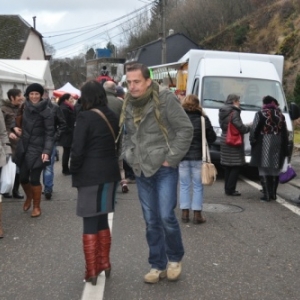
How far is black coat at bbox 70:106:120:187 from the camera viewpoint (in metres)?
4.25

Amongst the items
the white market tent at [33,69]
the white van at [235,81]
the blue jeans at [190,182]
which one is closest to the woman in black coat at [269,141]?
the blue jeans at [190,182]

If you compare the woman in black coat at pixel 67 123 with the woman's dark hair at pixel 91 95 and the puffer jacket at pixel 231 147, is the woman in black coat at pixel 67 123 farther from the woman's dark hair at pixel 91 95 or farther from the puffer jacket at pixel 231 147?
the woman's dark hair at pixel 91 95

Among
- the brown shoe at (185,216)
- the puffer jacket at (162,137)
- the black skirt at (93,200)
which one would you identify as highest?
the puffer jacket at (162,137)

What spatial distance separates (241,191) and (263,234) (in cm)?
314

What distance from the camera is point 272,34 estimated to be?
4088cm

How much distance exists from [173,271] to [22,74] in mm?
13423

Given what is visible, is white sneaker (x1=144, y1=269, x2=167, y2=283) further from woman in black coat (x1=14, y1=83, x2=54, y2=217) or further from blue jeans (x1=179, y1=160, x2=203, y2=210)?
woman in black coat (x1=14, y1=83, x2=54, y2=217)

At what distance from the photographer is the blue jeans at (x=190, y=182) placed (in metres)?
6.79

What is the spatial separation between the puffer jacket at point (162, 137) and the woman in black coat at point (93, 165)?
253 millimetres

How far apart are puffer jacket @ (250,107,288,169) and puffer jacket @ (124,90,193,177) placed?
442cm

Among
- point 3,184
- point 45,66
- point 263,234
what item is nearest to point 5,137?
point 3,184

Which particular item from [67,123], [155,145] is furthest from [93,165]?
[67,123]

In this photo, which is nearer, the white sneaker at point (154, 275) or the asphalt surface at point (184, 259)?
the asphalt surface at point (184, 259)

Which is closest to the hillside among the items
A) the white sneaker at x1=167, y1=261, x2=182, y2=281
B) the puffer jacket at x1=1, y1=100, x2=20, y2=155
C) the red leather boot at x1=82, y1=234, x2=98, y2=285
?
the puffer jacket at x1=1, y1=100, x2=20, y2=155
